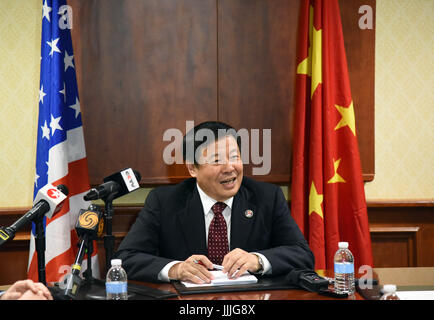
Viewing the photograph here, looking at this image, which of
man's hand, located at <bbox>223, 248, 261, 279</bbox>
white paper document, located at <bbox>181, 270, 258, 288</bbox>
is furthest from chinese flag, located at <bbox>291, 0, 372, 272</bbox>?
white paper document, located at <bbox>181, 270, 258, 288</bbox>

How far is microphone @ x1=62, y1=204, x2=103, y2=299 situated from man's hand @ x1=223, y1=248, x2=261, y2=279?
1.79ft

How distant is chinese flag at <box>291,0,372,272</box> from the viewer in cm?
308

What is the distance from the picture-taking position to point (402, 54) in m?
3.39

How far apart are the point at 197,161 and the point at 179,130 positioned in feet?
2.21

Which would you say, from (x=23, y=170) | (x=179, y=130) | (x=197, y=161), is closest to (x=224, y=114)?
(x=179, y=130)

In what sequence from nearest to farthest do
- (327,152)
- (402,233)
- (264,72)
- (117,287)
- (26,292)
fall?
(26,292) < (117,287) < (327,152) < (264,72) < (402,233)

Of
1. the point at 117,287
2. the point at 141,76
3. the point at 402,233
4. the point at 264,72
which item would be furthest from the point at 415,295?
the point at 141,76

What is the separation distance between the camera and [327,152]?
10.1 ft

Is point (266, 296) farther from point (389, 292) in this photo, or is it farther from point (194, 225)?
point (194, 225)

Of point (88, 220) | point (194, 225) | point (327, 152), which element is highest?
point (327, 152)

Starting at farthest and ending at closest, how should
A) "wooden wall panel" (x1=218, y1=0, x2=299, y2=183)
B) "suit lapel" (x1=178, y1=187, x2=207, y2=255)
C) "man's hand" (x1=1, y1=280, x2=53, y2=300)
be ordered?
"wooden wall panel" (x1=218, y1=0, x2=299, y2=183)
"suit lapel" (x1=178, y1=187, x2=207, y2=255)
"man's hand" (x1=1, y1=280, x2=53, y2=300)

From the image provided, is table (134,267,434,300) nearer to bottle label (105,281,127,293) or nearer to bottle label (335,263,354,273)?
bottle label (335,263,354,273)

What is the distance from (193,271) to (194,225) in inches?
20.9

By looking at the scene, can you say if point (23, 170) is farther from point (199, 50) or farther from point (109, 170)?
point (199, 50)
